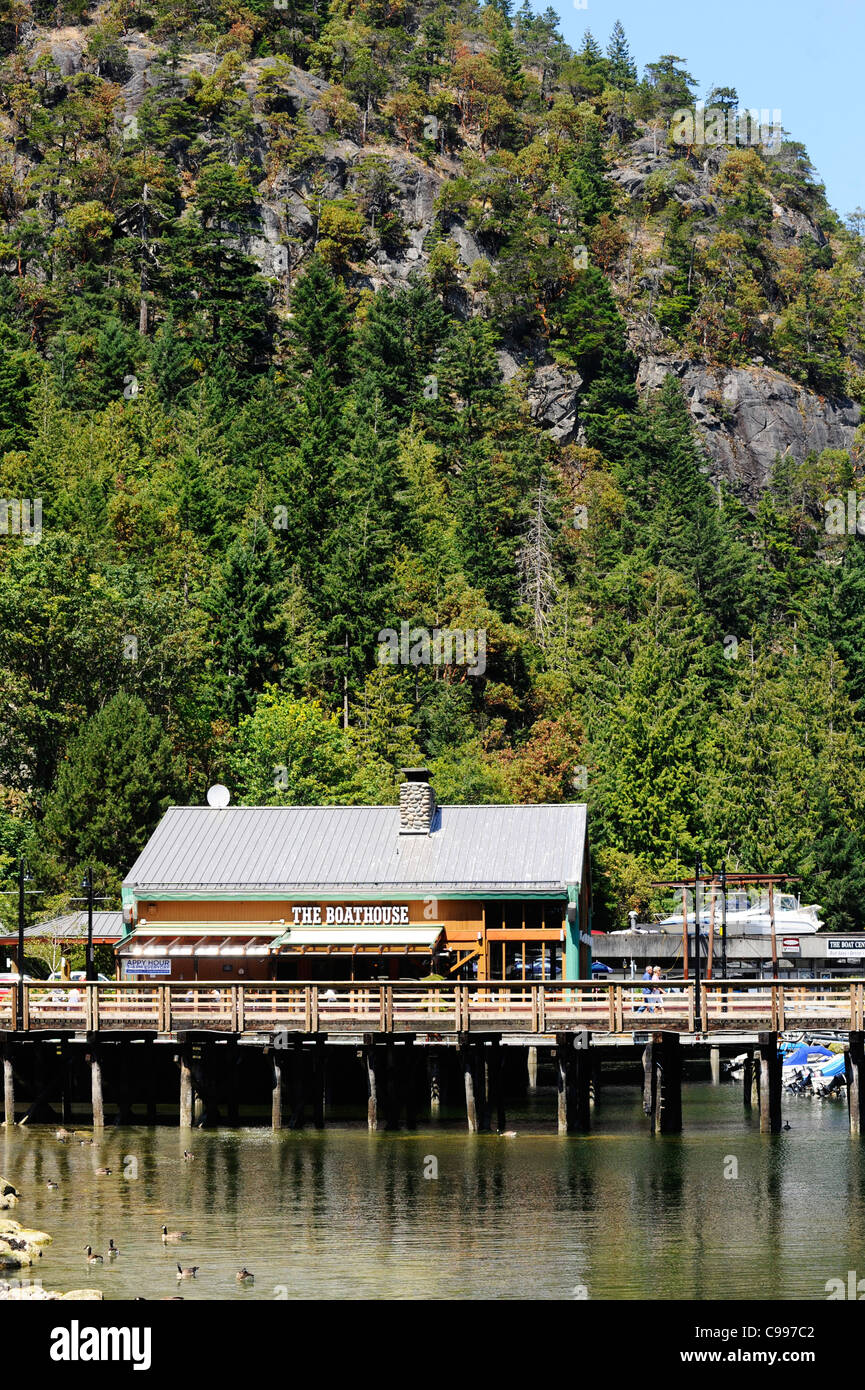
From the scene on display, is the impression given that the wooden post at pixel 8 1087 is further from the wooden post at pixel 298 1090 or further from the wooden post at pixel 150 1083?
the wooden post at pixel 298 1090

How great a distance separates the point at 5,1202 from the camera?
112 feet

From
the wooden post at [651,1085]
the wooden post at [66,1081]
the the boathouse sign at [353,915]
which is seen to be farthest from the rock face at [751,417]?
the wooden post at [66,1081]

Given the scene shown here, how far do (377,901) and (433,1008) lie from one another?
8.73 m

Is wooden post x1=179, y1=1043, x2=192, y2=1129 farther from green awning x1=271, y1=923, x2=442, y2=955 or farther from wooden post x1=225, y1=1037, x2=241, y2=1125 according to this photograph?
green awning x1=271, y1=923, x2=442, y2=955

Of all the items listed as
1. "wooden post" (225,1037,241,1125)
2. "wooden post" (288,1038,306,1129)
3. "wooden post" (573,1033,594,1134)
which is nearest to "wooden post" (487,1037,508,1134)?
"wooden post" (573,1033,594,1134)

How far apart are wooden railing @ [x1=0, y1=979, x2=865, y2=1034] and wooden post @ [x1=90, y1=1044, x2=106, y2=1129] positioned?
905mm

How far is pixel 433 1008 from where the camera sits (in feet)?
146

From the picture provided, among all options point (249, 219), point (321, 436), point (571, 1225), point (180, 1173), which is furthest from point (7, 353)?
point (571, 1225)

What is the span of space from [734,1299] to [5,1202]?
13.9m

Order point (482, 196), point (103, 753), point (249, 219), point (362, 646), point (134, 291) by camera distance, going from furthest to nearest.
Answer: point (482, 196)
point (249, 219)
point (134, 291)
point (362, 646)
point (103, 753)

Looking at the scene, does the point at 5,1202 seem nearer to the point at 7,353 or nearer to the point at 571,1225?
the point at 571,1225

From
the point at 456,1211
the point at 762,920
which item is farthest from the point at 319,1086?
the point at 762,920

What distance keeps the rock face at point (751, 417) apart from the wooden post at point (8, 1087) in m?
115

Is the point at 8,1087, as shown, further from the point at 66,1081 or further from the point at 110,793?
the point at 110,793
